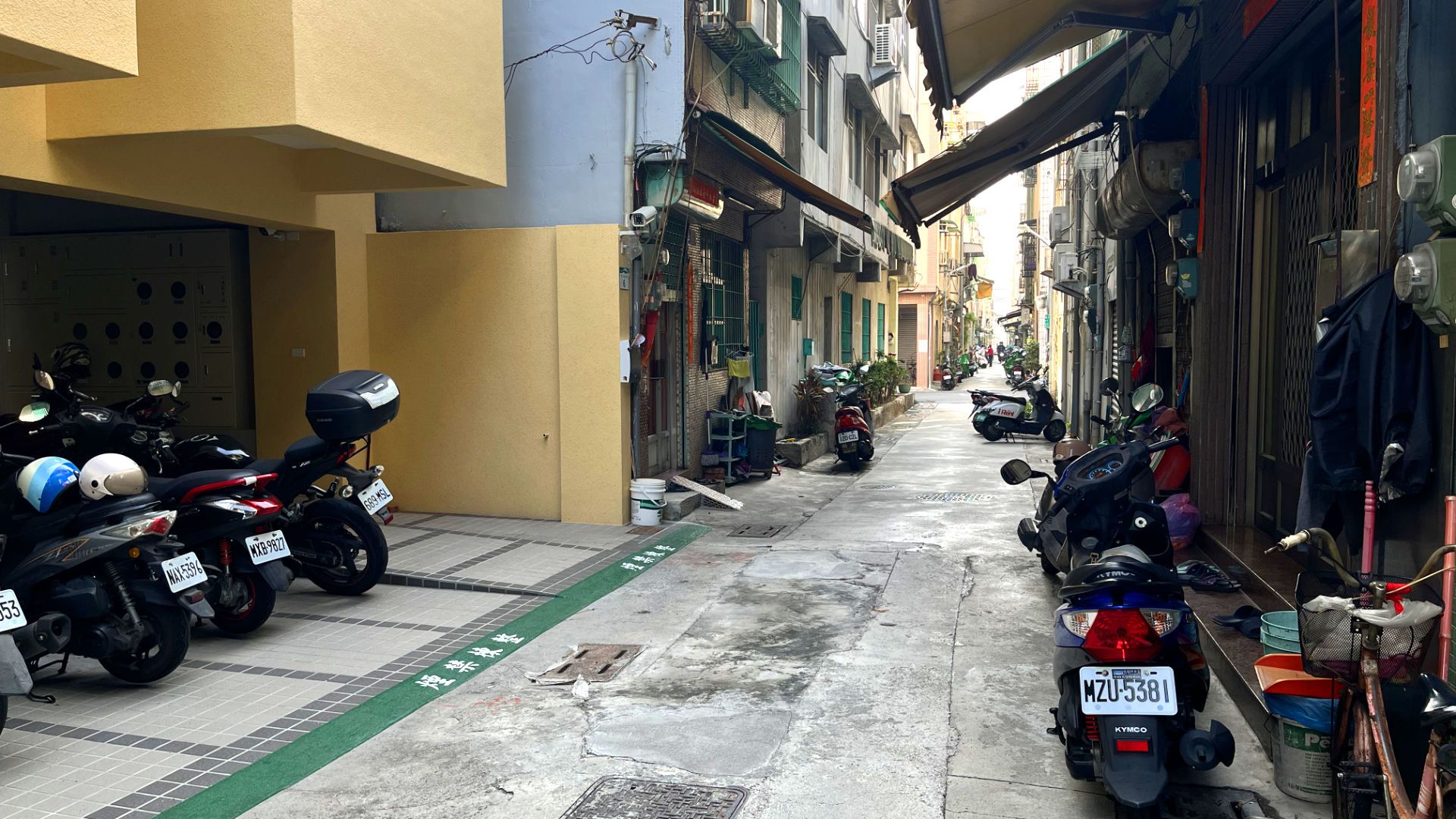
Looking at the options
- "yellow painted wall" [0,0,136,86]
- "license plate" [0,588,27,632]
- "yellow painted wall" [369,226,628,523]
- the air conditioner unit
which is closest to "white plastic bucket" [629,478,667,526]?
"yellow painted wall" [369,226,628,523]

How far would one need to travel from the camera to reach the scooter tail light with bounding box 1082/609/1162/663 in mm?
3918

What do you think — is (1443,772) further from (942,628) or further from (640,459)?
(640,459)

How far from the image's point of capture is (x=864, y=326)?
2595 cm

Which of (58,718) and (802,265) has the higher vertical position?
(802,265)

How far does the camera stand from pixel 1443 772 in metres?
2.89

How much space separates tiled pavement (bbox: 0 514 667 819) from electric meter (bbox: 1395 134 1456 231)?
5167 mm

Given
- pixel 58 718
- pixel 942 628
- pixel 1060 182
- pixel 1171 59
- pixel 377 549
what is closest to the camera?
pixel 58 718

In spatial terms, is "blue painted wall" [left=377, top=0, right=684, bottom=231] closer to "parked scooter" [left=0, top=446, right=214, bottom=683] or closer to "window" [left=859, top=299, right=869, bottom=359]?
"parked scooter" [left=0, top=446, right=214, bottom=683]

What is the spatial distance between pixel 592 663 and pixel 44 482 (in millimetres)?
3009

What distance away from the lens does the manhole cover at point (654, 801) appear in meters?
4.14

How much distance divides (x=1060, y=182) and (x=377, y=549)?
19.6m

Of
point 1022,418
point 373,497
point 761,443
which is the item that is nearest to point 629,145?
point 373,497

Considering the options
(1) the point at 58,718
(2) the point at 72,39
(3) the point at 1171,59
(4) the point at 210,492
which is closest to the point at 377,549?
(4) the point at 210,492

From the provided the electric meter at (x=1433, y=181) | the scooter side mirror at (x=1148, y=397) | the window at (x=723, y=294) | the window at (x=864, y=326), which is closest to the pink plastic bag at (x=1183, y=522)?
the scooter side mirror at (x=1148, y=397)
